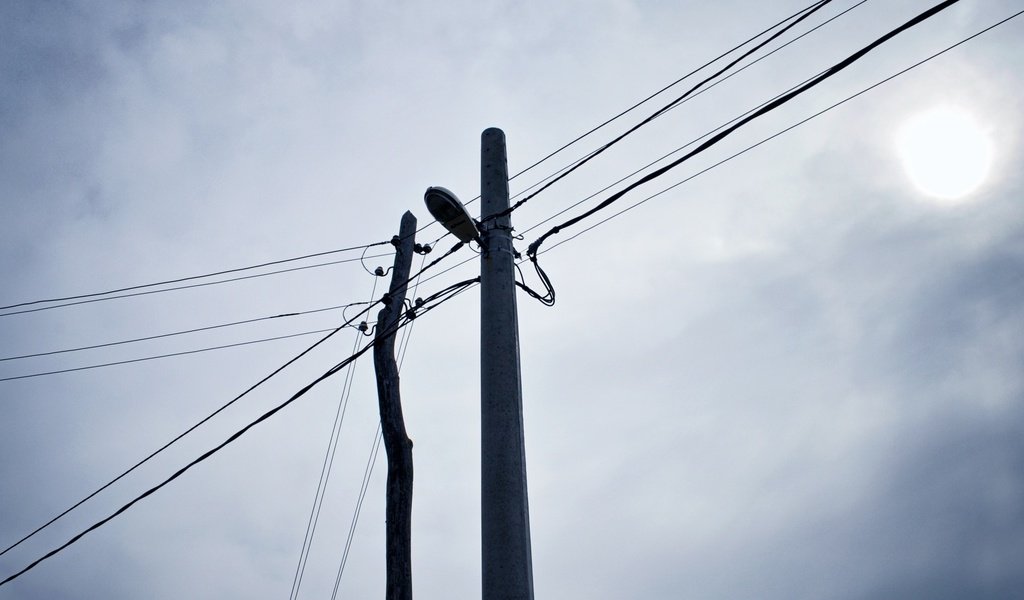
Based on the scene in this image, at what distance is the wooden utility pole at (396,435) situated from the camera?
657 centimetres

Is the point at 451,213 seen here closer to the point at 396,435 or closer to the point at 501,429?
the point at 501,429

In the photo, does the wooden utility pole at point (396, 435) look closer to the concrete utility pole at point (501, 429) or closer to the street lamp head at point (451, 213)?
the street lamp head at point (451, 213)

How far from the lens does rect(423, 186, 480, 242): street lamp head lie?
17.6 feet

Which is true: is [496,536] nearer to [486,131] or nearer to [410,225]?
[486,131]

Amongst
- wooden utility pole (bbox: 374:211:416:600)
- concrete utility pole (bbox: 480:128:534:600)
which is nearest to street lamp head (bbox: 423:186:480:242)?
concrete utility pole (bbox: 480:128:534:600)

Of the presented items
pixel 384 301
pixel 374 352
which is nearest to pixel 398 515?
pixel 374 352

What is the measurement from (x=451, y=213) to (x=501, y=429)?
197cm

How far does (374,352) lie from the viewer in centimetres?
799

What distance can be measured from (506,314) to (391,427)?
3279 millimetres

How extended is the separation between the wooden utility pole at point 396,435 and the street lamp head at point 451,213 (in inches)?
110

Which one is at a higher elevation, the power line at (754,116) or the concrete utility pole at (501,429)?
the power line at (754,116)

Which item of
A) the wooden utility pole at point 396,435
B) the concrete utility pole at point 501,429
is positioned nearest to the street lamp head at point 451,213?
the concrete utility pole at point 501,429

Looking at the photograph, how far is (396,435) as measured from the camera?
24.3ft

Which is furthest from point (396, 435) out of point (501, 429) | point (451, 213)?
point (501, 429)
